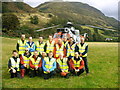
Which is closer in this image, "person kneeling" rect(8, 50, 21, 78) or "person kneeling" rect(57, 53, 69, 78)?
"person kneeling" rect(8, 50, 21, 78)

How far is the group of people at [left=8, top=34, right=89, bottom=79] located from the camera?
20.7ft

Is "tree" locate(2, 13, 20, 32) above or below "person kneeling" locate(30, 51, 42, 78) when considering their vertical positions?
above

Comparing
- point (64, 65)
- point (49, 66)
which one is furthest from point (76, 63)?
point (49, 66)

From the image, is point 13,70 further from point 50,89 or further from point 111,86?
point 111,86

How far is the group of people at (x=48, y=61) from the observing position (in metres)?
6.31

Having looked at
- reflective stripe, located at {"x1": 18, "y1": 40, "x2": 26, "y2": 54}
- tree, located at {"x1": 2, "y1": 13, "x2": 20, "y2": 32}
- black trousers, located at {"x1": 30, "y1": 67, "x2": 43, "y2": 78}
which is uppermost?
tree, located at {"x1": 2, "y1": 13, "x2": 20, "y2": 32}

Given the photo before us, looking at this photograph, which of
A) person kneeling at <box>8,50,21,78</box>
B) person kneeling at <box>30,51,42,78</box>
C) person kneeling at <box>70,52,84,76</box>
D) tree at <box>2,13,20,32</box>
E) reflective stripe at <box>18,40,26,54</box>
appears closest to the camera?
person kneeling at <box>8,50,21,78</box>

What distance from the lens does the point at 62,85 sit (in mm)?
5543

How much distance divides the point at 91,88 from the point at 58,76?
1.81 metres

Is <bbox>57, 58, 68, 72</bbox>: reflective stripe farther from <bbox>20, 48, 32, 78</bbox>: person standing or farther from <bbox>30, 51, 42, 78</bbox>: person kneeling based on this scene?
<bbox>20, 48, 32, 78</bbox>: person standing

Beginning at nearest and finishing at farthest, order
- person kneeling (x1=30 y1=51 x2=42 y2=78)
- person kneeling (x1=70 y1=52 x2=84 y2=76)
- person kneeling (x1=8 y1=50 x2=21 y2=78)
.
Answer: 1. person kneeling (x1=8 y1=50 x2=21 y2=78)
2. person kneeling (x1=30 y1=51 x2=42 y2=78)
3. person kneeling (x1=70 y1=52 x2=84 y2=76)

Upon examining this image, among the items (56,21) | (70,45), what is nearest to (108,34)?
(56,21)

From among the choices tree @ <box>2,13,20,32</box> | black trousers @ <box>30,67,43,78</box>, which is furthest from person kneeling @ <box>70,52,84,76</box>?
tree @ <box>2,13,20,32</box>

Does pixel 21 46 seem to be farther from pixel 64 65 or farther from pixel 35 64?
pixel 64 65
